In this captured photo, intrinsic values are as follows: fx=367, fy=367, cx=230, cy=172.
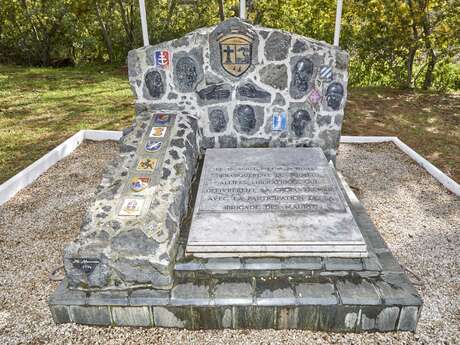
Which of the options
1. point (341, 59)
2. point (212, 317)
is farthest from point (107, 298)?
point (341, 59)

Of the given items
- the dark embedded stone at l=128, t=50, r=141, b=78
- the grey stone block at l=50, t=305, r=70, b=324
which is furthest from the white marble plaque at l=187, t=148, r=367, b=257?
the dark embedded stone at l=128, t=50, r=141, b=78

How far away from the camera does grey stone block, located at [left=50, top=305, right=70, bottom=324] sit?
2871 mm

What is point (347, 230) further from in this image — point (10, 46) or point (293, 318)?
point (10, 46)

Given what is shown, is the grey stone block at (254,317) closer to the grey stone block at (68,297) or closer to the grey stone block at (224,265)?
the grey stone block at (224,265)

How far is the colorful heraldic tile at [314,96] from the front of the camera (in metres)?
4.55

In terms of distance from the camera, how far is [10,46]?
14.1 m

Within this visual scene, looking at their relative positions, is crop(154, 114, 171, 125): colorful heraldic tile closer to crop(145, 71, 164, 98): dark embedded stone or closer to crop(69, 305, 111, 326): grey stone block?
crop(145, 71, 164, 98): dark embedded stone

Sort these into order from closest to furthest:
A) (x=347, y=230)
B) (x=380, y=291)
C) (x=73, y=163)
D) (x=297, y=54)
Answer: (x=380, y=291) < (x=347, y=230) < (x=297, y=54) < (x=73, y=163)

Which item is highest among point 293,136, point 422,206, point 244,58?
point 244,58

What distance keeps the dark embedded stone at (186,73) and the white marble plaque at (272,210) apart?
98cm

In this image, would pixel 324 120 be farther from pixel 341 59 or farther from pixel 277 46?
pixel 277 46

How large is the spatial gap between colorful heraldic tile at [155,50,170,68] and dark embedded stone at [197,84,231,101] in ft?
1.75

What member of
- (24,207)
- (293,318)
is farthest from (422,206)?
(24,207)

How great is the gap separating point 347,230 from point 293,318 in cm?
89
